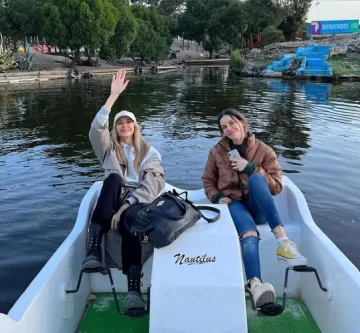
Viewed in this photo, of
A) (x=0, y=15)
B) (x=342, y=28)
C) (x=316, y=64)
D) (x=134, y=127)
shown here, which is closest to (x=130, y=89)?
Result: (x=316, y=64)

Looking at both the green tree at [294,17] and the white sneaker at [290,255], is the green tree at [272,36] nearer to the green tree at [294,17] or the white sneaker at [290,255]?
the green tree at [294,17]

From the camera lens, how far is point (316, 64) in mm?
34375

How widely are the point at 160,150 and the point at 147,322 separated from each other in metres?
7.78

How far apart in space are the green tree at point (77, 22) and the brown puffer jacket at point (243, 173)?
3552cm

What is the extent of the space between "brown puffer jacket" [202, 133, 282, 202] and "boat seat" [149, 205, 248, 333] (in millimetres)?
1108

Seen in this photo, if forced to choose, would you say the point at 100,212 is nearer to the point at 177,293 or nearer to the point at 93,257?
the point at 93,257

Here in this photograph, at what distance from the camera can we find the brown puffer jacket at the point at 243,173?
150 inches

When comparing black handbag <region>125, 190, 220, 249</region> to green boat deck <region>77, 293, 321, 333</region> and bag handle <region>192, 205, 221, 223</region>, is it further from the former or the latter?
green boat deck <region>77, 293, 321, 333</region>

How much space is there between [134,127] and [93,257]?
3.84 ft

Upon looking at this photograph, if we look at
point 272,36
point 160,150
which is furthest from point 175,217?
point 272,36

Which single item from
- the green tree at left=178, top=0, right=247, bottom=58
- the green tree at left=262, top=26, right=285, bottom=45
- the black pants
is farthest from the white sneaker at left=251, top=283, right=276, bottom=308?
the green tree at left=178, top=0, right=247, bottom=58

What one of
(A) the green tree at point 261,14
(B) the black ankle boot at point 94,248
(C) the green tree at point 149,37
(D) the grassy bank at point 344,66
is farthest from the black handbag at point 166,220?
(A) the green tree at point 261,14

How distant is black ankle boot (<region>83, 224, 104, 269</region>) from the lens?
3.31 metres

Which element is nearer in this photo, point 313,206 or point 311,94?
point 313,206
